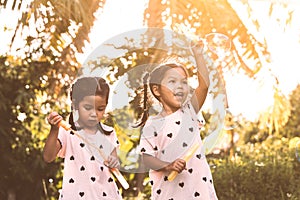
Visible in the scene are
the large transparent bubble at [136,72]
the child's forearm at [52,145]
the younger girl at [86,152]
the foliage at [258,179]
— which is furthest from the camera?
the foliage at [258,179]

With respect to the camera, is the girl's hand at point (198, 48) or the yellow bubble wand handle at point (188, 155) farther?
the girl's hand at point (198, 48)

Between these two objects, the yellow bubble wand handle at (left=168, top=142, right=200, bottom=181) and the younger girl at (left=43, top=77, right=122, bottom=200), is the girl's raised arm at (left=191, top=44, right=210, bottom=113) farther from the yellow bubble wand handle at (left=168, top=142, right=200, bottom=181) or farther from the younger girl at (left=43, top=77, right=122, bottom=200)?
the younger girl at (left=43, top=77, right=122, bottom=200)

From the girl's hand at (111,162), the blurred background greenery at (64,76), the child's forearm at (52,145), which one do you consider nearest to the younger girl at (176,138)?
the girl's hand at (111,162)

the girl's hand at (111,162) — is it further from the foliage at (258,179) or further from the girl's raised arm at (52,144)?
the foliage at (258,179)

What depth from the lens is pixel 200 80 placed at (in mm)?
3422

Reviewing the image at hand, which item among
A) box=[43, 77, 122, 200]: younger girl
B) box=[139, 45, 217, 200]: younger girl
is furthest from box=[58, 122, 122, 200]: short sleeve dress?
box=[139, 45, 217, 200]: younger girl

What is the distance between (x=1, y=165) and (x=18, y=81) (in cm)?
74

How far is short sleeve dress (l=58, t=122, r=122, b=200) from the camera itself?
331 cm

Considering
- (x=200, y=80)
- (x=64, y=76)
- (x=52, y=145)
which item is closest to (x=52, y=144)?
(x=52, y=145)

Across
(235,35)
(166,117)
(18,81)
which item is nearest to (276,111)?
(235,35)

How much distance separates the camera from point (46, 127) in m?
6.01

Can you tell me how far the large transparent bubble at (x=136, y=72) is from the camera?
357 cm

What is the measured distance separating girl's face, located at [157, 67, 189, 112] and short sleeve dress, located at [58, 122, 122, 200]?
38 cm

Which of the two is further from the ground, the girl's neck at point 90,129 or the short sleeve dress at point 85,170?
the girl's neck at point 90,129
